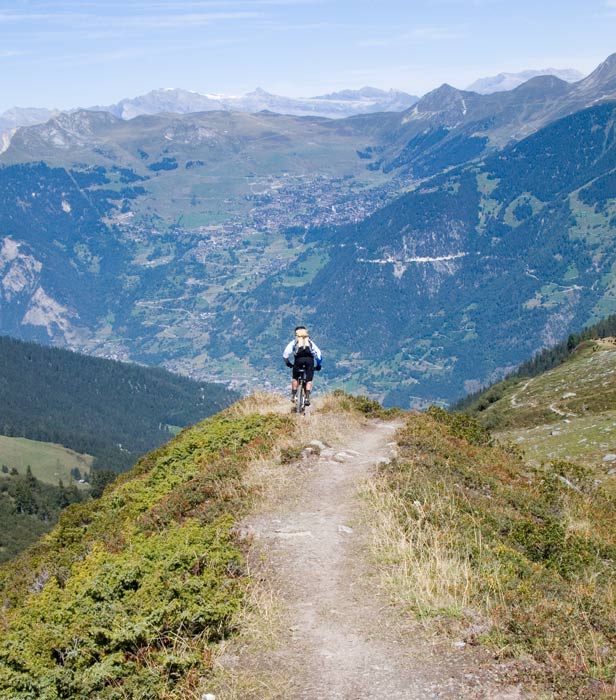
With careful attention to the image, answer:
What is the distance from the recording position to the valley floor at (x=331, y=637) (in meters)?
10.3

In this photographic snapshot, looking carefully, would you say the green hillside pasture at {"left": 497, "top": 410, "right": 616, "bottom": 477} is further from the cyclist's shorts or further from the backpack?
the backpack

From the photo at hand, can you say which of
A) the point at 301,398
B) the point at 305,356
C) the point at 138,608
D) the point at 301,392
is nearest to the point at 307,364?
the point at 305,356

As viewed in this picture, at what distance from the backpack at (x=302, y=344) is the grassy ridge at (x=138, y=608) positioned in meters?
9.55

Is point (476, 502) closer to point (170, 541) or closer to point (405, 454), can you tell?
point (405, 454)

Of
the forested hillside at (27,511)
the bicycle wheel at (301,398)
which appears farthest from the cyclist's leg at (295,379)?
the forested hillside at (27,511)

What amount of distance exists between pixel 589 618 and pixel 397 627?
10.3ft

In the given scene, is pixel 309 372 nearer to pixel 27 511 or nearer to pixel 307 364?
pixel 307 364

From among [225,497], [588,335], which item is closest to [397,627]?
[225,497]

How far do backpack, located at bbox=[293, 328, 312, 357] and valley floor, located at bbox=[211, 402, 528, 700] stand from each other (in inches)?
472

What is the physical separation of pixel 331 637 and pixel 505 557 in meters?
4.51

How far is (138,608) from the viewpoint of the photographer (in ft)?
40.0

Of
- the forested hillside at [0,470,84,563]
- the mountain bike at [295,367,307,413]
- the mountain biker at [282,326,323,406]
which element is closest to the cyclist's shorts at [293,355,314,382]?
the mountain biker at [282,326,323,406]

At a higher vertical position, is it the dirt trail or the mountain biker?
the mountain biker

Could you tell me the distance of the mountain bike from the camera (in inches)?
1174
